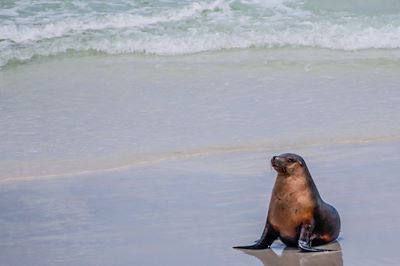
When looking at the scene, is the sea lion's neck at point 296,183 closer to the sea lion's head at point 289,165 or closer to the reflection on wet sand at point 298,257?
the sea lion's head at point 289,165

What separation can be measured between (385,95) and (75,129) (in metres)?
2.56

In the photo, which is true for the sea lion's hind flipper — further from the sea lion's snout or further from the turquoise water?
the turquoise water

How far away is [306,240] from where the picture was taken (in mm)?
5270

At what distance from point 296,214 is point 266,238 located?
0.20 metres

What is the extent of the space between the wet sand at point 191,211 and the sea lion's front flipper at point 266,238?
4 cm

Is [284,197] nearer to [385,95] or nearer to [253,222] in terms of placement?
[253,222]

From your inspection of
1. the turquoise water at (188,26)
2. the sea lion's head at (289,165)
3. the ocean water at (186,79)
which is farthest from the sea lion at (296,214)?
the turquoise water at (188,26)

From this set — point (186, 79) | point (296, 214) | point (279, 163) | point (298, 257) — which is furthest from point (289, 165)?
point (186, 79)

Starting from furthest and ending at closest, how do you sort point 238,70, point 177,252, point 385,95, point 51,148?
point 238,70
point 385,95
point 51,148
point 177,252

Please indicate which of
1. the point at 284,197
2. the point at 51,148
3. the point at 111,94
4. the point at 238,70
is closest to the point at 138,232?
the point at 284,197

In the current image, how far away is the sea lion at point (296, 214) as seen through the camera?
532 centimetres

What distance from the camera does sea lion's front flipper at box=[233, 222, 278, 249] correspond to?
5.27 m

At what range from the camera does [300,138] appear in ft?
24.9

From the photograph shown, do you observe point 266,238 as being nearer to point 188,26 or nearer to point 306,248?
point 306,248
